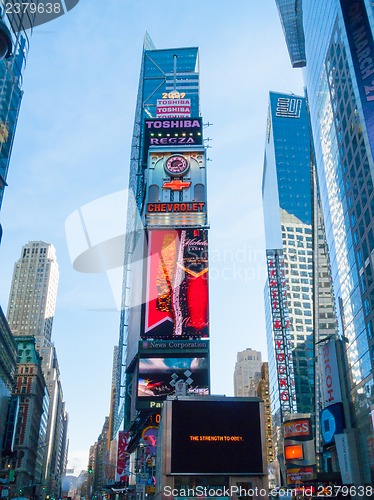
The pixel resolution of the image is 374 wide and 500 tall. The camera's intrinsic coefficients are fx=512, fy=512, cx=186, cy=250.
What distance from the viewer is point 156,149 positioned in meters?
88.7

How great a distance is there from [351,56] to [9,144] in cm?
4135

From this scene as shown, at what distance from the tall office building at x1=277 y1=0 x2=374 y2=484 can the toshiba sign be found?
30.4 meters

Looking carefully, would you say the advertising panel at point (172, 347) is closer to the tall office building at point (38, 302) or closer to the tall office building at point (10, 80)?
the tall office building at point (10, 80)

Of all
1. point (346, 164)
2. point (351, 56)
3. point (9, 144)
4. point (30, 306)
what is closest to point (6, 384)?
point (9, 144)

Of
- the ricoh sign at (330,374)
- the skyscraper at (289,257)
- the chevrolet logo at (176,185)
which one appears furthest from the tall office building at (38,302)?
the ricoh sign at (330,374)

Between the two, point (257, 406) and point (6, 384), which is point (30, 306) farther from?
point (257, 406)

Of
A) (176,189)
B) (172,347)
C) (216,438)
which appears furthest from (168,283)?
(216,438)

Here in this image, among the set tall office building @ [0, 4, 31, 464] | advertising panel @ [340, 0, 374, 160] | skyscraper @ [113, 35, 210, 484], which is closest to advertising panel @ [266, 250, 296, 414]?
skyscraper @ [113, 35, 210, 484]

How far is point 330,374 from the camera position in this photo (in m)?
64.9

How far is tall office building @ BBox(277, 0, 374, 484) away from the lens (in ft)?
182

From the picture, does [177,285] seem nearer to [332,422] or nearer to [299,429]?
[332,422]

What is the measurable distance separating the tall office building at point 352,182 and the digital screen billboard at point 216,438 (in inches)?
1137

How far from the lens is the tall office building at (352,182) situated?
182ft

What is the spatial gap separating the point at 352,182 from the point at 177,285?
29.3 metres
